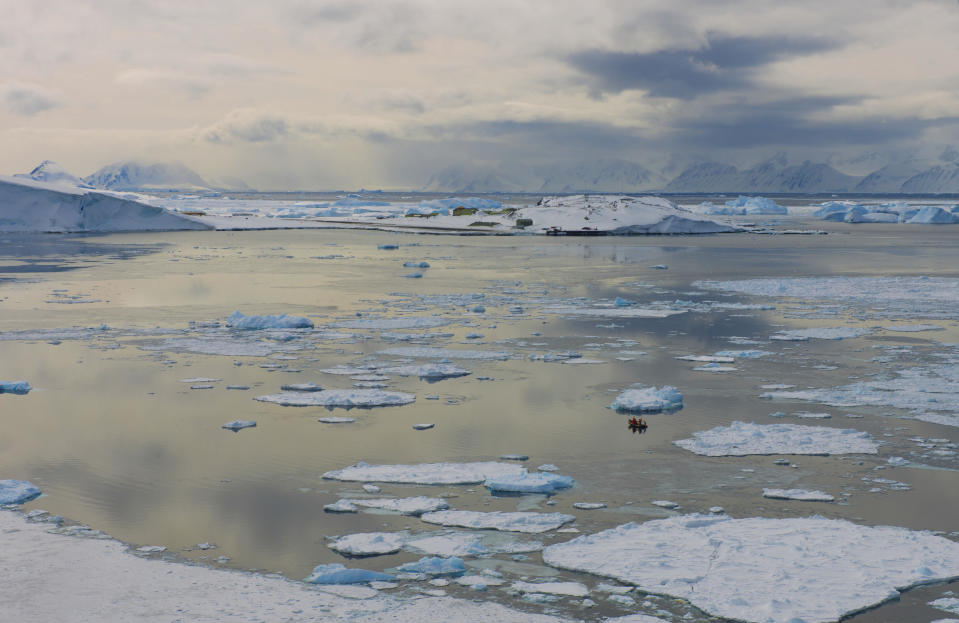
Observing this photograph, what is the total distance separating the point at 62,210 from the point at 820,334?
42892mm

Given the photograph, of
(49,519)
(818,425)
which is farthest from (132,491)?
(818,425)

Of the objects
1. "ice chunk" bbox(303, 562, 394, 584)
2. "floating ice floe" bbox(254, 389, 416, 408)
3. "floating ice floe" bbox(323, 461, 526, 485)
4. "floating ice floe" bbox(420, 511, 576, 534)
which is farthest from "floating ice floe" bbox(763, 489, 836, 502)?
"floating ice floe" bbox(254, 389, 416, 408)

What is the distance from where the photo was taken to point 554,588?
16.8ft

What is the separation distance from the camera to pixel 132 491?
6848 mm

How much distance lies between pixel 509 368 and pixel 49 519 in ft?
20.8

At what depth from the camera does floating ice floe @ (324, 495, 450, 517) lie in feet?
20.9

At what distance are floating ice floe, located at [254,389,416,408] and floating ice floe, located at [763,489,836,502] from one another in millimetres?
4121

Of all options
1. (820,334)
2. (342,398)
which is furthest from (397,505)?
(820,334)

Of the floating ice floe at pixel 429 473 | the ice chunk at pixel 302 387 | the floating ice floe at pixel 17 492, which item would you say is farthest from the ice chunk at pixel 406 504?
the ice chunk at pixel 302 387

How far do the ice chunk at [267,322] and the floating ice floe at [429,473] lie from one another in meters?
7.71

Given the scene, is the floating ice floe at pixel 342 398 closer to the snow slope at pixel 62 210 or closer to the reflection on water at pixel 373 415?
the reflection on water at pixel 373 415

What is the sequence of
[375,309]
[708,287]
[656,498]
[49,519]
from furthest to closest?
1. [708,287]
2. [375,309]
3. [656,498]
4. [49,519]

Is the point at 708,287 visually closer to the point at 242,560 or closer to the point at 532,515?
the point at 532,515

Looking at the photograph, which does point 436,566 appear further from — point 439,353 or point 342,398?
point 439,353
